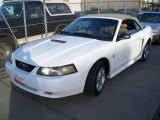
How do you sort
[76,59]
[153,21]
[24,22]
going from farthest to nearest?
[153,21] → [24,22] → [76,59]

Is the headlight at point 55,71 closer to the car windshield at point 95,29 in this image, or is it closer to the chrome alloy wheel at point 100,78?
the chrome alloy wheel at point 100,78

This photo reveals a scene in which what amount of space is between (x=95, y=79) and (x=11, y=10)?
4.51 metres

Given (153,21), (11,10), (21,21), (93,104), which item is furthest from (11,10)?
(153,21)

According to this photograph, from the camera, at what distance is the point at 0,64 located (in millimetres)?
6887

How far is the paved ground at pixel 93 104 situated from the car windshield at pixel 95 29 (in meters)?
1.14

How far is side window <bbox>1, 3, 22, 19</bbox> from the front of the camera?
24.8ft

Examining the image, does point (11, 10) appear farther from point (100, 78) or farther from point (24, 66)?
point (100, 78)

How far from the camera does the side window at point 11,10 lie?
7551 millimetres

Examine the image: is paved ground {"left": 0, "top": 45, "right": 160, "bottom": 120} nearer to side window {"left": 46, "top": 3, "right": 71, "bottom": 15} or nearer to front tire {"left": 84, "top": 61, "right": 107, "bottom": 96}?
front tire {"left": 84, "top": 61, "right": 107, "bottom": 96}

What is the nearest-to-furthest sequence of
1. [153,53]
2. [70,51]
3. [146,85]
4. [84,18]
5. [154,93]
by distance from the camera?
[70,51] < [154,93] < [146,85] < [84,18] < [153,53]

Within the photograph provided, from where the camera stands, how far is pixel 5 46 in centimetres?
731

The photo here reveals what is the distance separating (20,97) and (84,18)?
2608 mm

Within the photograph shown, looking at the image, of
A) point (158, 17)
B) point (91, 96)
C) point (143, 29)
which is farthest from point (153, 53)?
point (91, 96)

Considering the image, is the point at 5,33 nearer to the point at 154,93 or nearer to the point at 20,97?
the point at 20,97
